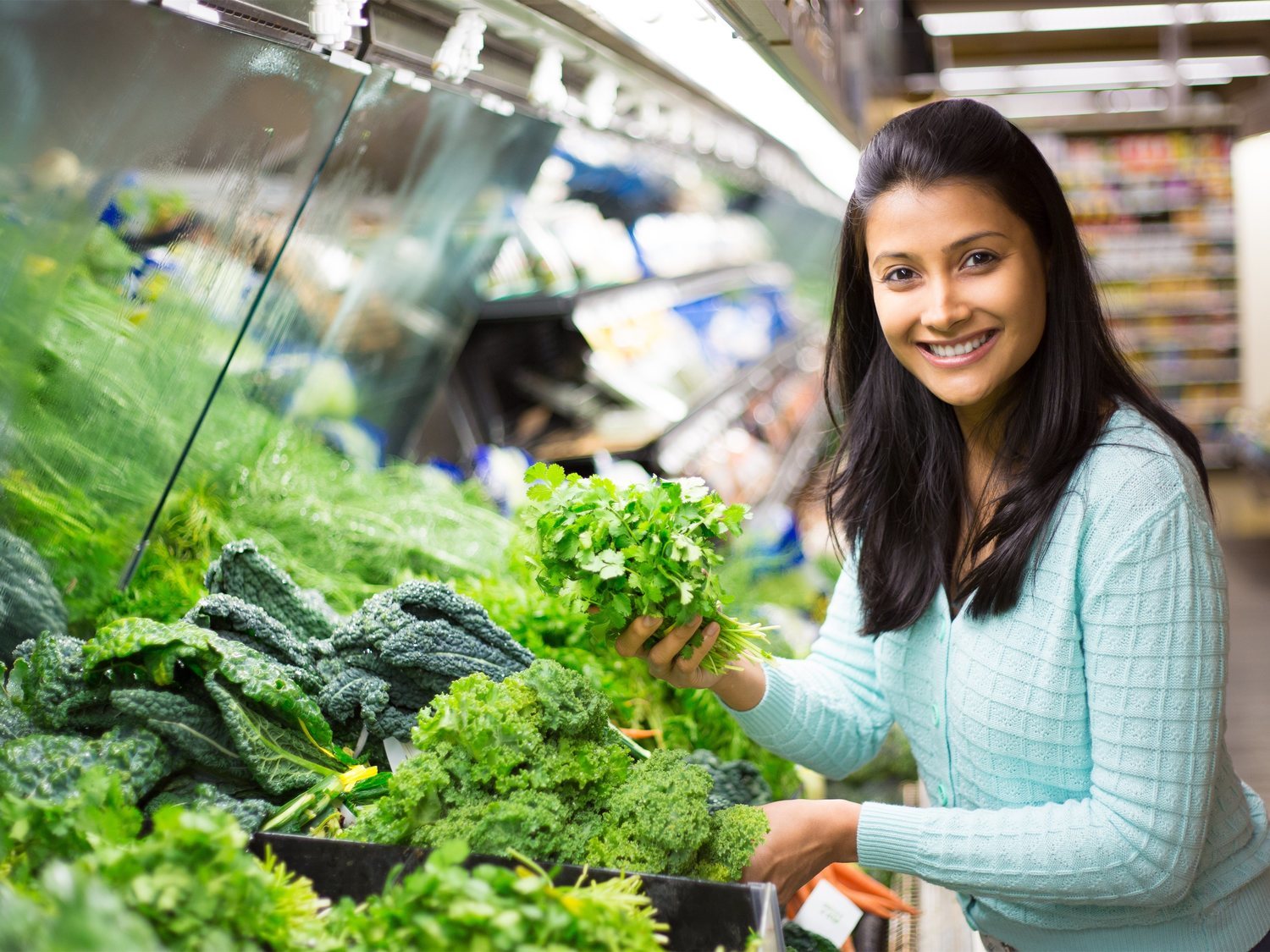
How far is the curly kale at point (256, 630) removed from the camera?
1551 millimetres

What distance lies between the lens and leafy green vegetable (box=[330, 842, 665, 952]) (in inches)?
38.2

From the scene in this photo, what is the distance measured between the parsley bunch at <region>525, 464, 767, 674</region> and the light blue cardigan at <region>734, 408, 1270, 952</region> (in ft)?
1.54

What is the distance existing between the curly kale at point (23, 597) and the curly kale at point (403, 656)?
417mm

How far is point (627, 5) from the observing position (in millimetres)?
1842

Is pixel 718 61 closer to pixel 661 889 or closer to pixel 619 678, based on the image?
pixel 619 678

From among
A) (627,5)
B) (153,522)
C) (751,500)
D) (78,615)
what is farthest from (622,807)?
(751,500)

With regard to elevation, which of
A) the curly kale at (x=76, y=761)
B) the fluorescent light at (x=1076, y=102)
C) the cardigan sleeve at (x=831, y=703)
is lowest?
the curly kale at (x=76, y=761)

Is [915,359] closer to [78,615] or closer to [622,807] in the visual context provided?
[622,807]

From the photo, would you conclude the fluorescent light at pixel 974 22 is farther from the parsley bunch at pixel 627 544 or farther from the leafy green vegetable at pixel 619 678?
the parsley bunch at pixel 627 544

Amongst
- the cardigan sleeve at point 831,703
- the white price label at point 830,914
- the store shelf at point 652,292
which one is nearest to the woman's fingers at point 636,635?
the cardigan sleeve at point 831,703

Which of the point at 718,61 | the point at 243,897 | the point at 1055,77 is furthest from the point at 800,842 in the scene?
the point at 1055,77

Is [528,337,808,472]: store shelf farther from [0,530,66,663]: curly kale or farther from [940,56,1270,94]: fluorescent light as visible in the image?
[940,56,1270,94]: fluorescent light

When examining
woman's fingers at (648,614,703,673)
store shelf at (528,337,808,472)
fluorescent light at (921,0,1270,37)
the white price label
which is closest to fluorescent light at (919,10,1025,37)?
fluorescent light at (921,0,1270,37)

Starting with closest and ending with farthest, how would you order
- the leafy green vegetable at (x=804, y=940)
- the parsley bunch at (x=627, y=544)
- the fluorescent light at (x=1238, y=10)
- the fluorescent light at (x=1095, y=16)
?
the parsley bunch at (x=627, y=544) < the leafy green vegetable at (x=804, y=940) < the fluorescent light at (x=1095, y=16) < the fluorescent light at (x=1238, y=10)
